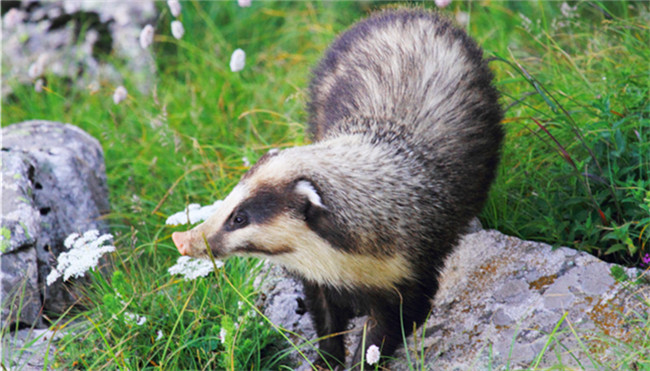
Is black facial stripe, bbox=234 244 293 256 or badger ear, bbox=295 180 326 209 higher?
badger ear, bbox=295 180 326 209

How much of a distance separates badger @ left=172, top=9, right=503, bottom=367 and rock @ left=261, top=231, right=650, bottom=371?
8.4 inches

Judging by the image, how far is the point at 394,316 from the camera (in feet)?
13.0

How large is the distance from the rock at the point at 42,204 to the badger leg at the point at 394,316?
1781 millimetres

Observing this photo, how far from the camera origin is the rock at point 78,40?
7574 millimetres

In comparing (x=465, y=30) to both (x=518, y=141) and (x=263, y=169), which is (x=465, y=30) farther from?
(x=263, y=169)

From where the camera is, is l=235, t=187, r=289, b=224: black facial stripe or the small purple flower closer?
l=235, t=187, r=289, b=224: black facial stripe

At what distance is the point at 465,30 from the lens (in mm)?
5016

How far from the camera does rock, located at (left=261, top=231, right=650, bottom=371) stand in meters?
3.76

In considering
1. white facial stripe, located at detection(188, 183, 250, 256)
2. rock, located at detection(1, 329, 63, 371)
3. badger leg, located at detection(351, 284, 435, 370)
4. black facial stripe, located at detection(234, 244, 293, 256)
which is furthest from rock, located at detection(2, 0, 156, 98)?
badger leg, located at detection(351, 284, 435, 370)

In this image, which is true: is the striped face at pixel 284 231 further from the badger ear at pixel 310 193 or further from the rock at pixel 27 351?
the rock at pixel 27 351

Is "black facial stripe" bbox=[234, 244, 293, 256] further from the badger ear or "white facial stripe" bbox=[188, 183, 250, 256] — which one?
the badger ear

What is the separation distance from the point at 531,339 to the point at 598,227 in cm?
86

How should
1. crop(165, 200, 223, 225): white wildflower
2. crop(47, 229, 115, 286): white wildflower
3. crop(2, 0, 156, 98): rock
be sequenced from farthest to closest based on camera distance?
crop(2, 0, 156, 98): rock
crop(165, 200, 223, 225): white wildflower
crop(47, 229, 115, 286): white wildflower

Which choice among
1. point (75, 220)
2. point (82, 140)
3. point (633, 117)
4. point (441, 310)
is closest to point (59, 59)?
point (82, 140)
